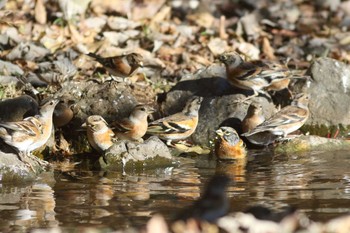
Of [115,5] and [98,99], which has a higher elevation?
[115,5]

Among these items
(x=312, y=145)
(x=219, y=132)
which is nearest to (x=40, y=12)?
(x=219, y=132)

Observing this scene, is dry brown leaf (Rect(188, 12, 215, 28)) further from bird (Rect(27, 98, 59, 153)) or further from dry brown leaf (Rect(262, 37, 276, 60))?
bird (Rect(27, 98, 59, 153))

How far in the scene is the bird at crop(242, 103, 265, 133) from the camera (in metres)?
12.2

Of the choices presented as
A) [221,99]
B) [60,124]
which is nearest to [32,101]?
[60,124]

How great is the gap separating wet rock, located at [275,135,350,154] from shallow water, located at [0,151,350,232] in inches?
9.9

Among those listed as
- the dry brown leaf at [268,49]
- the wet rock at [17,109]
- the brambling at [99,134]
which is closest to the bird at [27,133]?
the wet rock at [17,109]

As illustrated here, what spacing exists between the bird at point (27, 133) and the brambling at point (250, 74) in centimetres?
312

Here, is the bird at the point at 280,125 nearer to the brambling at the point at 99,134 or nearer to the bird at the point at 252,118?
the bird at the point at 252,118

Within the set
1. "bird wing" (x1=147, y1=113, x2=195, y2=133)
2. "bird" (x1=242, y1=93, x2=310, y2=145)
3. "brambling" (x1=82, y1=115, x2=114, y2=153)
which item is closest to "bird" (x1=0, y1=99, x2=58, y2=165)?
"brambling" (x1=82, y1=115, x2=114, y2=153)

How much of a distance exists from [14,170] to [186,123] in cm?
279

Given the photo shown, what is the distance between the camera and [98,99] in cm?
1202

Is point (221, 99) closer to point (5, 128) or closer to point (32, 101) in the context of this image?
point (32, 101)

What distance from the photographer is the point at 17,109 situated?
1129 cm

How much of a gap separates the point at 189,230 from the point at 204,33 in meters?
9.87
